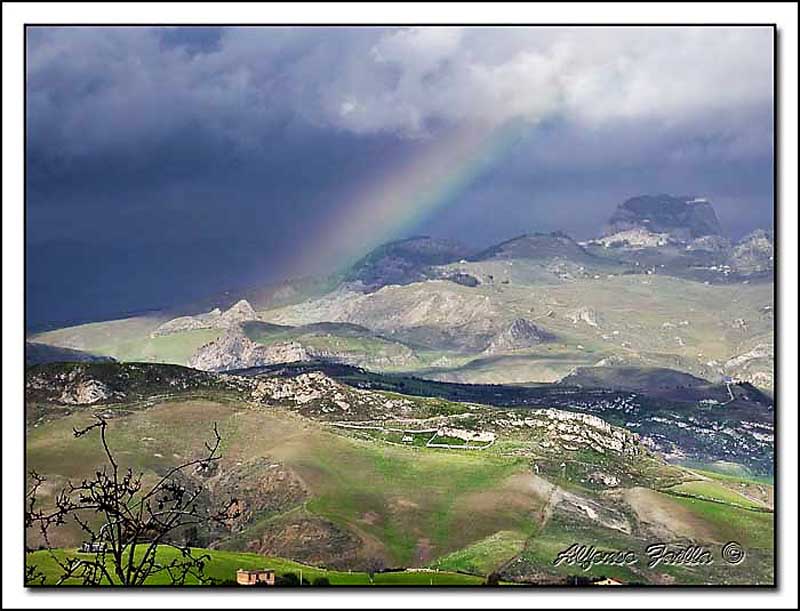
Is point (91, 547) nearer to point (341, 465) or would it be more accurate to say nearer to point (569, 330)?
point (341, 465)

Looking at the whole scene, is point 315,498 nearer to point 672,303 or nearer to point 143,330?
point 143,330

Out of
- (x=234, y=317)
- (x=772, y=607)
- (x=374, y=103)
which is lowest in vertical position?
(x=772, y=607)

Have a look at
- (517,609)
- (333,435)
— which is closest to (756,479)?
(517,609)

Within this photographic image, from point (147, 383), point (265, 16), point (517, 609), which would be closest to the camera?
point (517, 609)

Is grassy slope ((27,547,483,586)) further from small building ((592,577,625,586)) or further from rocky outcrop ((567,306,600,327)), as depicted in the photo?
rocky outcrop ((567,306,600,327))

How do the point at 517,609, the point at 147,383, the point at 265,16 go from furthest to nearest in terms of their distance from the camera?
1. the point at 147,383
2. the point at 265,16
3. the point at 517,609

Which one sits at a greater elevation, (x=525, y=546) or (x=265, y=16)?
(x=265, y=16)
